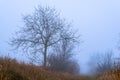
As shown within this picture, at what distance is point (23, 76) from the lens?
12.2 meters

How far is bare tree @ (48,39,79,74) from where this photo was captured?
37281 mm

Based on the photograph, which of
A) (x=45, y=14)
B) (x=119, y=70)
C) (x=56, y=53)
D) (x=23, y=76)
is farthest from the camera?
(x=56, y=53)

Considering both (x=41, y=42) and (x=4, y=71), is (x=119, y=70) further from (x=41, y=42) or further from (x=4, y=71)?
(x=41, y=42)

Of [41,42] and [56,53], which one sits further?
[56,53]

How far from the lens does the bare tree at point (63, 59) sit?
37.3 m

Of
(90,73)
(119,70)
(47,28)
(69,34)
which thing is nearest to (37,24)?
(47,28)

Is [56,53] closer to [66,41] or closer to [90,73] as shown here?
[66,41]

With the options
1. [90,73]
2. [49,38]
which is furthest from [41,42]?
[90,73]

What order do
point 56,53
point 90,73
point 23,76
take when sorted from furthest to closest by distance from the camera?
point 56,53, point 90,73, point 23,76

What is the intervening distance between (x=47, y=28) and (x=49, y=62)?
4429 mm

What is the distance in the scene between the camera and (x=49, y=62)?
3706 cm

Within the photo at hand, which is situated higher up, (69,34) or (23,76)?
(69,34)

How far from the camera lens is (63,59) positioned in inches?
1722

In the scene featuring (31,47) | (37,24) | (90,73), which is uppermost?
(37,24)
